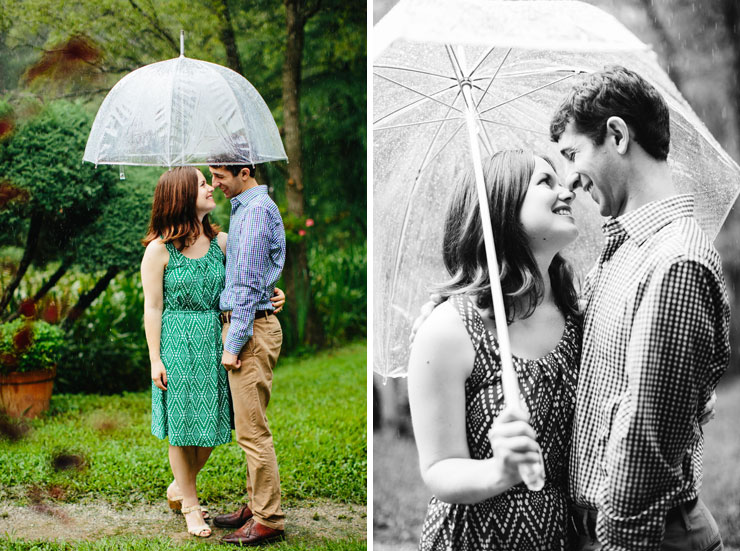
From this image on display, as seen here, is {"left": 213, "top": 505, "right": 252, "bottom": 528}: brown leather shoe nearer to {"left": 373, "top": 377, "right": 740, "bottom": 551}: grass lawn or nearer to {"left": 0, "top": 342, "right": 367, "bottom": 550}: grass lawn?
{"left": 0, "top": 342, "right": 367, "bottom": 550}: grass lawn

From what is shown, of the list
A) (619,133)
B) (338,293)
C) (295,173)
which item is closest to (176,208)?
(619,133)

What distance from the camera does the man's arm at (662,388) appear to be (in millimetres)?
1690

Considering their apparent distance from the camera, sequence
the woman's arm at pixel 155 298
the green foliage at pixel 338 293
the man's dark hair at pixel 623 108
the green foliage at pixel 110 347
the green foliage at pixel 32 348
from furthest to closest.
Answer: the green foliage at pixel 338 293, the green foliage at pixel 110 347, the green foliage at pixel 32 348, the woman's arm at pixel 155 298, the man's dark hair at pixel 623 108

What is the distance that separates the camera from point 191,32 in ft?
16.6

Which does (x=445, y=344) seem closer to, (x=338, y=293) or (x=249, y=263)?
(x=249, y=263)

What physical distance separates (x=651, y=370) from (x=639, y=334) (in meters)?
0.09

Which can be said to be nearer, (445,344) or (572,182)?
(445,344)

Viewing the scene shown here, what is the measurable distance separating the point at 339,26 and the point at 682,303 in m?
4.16

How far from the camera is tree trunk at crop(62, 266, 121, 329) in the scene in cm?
507

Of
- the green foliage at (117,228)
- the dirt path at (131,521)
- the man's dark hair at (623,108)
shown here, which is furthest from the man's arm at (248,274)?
the green foliage at (117,228)

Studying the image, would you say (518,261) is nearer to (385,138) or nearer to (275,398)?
(385,138)

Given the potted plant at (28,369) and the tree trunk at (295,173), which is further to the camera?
the tree trunk at (295,173)

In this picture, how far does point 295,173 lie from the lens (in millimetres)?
5605

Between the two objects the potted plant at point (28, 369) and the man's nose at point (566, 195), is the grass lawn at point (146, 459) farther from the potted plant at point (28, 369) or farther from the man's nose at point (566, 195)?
the man's nose at point (566, 195)
